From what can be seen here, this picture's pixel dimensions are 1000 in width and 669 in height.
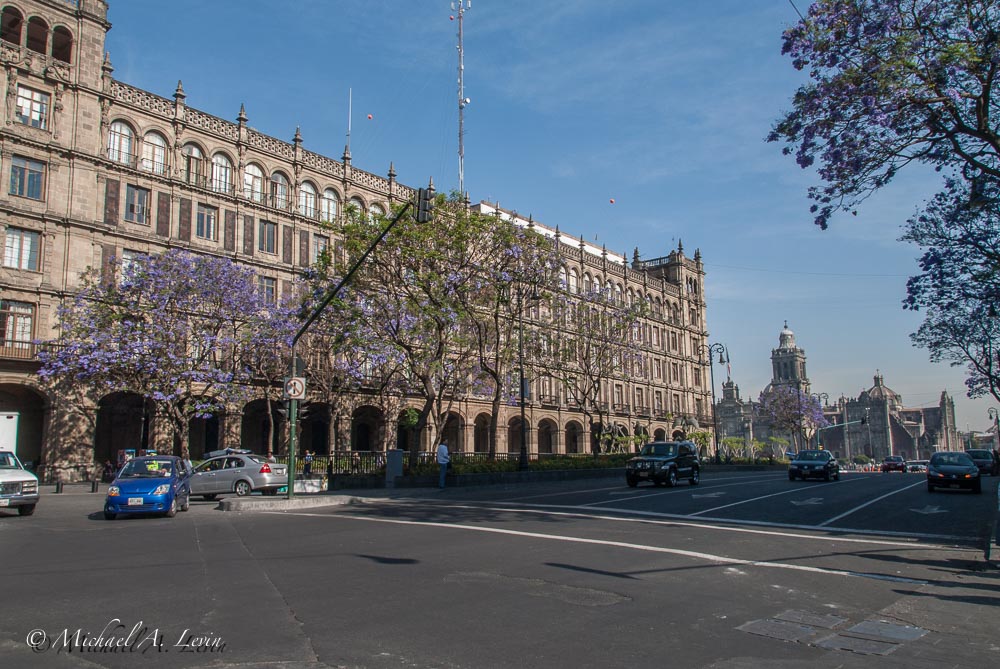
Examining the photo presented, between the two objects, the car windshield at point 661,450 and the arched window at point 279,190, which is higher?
the arched window at point 279,190

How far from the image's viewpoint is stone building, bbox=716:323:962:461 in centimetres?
15388

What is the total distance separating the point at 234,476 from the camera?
24.0 meters

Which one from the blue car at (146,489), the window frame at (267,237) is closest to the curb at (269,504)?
the blue car at (146,489)

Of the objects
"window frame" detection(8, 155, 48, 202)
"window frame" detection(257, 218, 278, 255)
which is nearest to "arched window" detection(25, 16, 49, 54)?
"window frame" detection(8, 155, 48, 202)

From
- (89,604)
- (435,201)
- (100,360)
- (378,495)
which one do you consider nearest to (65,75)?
(100,360)

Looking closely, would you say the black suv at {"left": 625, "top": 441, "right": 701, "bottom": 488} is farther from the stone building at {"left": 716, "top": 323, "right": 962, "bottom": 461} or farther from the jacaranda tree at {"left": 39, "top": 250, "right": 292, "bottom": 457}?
the stone building at {"left": 716, "top": 323, "right": 962, "bottom": 461}

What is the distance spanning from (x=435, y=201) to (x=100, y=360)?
15.8m

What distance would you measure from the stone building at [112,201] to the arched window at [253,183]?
79 millimetres

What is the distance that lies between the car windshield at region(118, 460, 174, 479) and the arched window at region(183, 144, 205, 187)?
25.6 meters

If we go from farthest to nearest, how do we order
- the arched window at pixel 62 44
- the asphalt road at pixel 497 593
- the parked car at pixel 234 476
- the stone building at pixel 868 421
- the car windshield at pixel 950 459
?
the stone building at pixel 868 421 < the arched window at pixel 62 44 < the car windshield at pixel 950 459 < the parked car at pixel 234 476 < the asphalt road at pixel 497 593

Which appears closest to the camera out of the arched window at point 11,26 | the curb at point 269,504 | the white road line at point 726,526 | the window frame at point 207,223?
the white road line at point 726,526

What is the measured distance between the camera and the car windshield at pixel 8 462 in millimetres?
A: 17450

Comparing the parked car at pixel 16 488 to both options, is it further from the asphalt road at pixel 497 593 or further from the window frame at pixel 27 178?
the window frame at pixel 27 178

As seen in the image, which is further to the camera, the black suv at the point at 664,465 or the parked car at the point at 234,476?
the black suv at the point at 664,465
